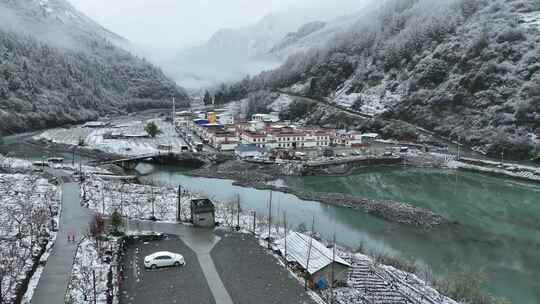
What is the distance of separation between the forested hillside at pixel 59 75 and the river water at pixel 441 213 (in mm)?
25081

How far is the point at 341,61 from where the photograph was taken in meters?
58.2

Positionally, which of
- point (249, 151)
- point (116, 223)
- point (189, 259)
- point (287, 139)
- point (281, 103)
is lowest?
point (189, 259)

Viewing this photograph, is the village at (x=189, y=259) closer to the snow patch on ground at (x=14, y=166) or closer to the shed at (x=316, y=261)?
→ the shed at (x=316, y=261)

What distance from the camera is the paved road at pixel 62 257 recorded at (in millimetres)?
8141

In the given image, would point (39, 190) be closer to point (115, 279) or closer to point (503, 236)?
point (115, 279)

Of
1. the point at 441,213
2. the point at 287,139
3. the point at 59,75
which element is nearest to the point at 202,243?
the point at 441,213

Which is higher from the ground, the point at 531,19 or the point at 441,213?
the point at 531,19

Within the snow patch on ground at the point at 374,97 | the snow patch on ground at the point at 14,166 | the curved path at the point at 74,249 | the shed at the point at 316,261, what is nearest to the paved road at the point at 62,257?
the curved path at the point at 74,249

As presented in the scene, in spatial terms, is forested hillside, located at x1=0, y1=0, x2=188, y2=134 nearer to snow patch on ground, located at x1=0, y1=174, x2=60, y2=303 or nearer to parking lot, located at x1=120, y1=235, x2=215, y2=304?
snow patch on ground, located at x1=0, y1=174, x2=60, y2=303

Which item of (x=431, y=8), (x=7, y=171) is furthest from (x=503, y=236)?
(x=431, y=8)

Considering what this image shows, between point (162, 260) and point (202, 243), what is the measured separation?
163 centimetres

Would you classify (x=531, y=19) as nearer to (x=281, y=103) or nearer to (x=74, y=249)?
(x=281, y=103)

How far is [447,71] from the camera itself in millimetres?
42375

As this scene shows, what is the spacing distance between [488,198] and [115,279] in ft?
63.3
